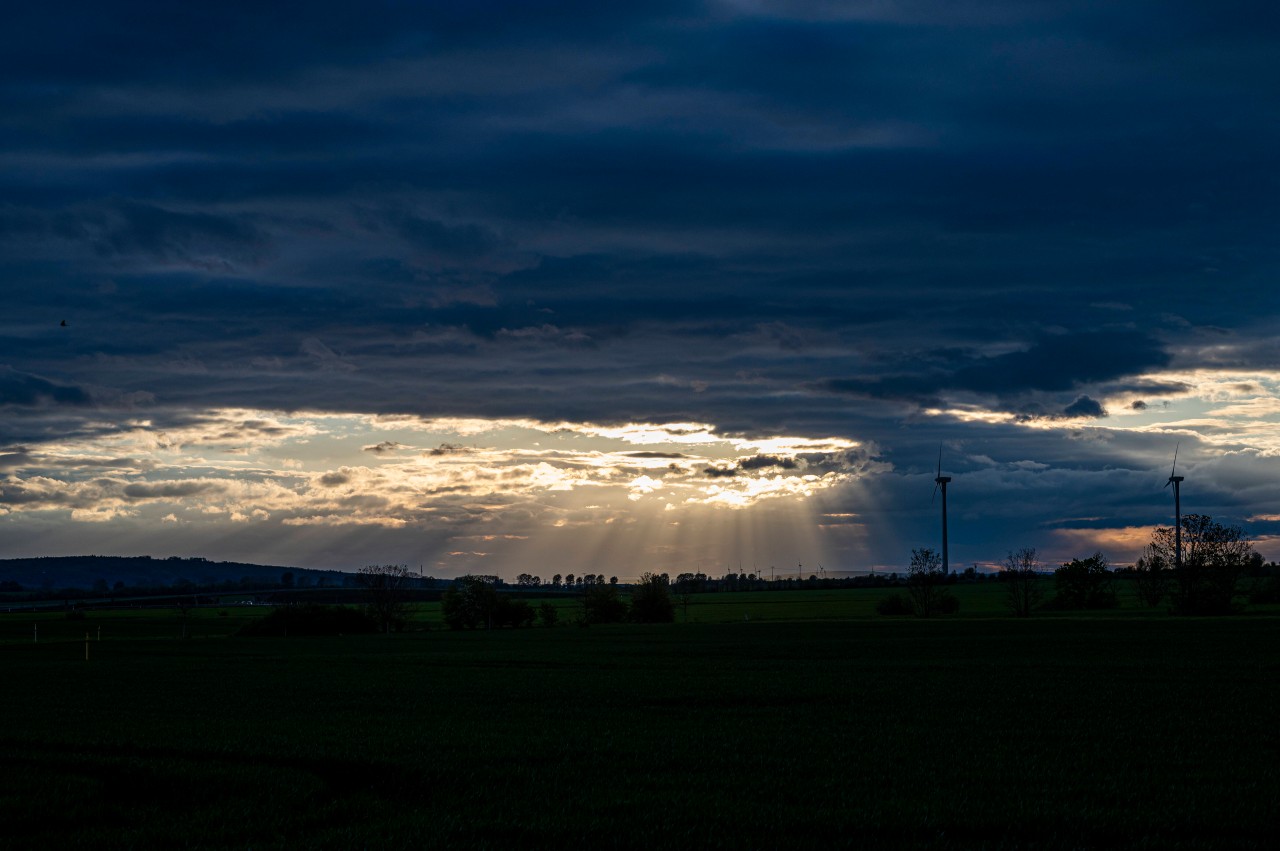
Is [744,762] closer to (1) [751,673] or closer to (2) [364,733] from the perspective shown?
(2) [364,733]

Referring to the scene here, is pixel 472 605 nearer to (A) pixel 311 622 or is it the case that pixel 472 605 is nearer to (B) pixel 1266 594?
(A) pixel 311 622

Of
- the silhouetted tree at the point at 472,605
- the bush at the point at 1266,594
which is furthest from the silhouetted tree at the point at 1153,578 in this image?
the silhouetted tree at the point at 472,605

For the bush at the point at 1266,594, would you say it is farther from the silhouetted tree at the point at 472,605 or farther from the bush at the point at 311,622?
the bush at the point at 311,622

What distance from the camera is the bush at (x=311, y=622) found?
169m

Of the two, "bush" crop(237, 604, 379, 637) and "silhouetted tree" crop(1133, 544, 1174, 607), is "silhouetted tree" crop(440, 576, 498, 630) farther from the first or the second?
"silhouetted tree" crop(1133, 544, 1174, 607)

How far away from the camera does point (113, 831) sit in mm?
17688

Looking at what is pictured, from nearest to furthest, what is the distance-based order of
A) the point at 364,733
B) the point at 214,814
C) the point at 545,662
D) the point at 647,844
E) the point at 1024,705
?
the point at 647,844 → the point at 214,814 → the point at 364,733 → the point at 1024,705 → the point at 545,662

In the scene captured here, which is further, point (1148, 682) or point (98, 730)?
point (1148, 682)

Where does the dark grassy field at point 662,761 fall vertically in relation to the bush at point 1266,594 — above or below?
above

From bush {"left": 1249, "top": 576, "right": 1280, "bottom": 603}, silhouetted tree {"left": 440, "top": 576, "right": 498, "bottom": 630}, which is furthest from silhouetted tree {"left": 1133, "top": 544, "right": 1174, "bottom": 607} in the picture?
silhouetted tree {"left": 440, "top": 576, "right": 498, "bottom": 630}

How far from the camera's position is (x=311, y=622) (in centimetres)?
17525

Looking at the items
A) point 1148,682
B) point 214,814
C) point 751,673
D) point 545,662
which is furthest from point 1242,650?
point 214,814

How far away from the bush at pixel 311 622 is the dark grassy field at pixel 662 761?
120053 millimetres

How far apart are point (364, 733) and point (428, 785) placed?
9321 mm
